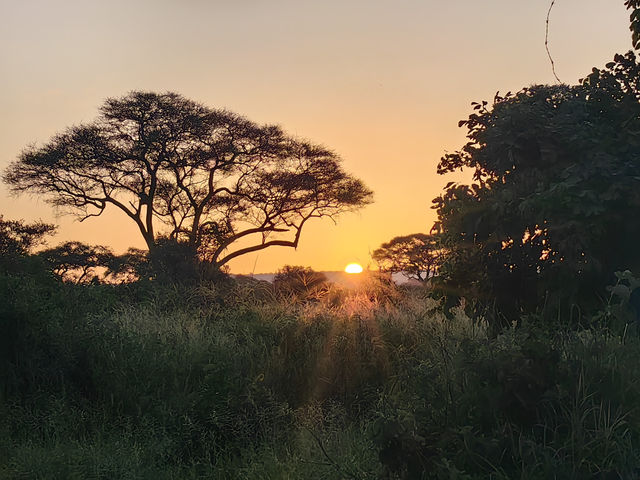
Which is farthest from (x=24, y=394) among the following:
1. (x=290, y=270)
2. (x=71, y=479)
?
(x=290, y=270)

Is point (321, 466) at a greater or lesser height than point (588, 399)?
lesser

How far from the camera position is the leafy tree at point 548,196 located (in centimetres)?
671

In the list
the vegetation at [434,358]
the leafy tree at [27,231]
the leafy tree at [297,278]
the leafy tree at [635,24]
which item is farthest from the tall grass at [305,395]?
the leafy tree at [27,231]

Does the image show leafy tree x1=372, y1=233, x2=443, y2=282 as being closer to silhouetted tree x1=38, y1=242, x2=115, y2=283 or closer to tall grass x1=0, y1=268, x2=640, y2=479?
silhouetted tree x1=38, y1=242, x2=115, y2=283

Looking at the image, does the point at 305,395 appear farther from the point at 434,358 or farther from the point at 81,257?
the point at 81,257

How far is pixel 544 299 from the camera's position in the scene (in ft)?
24.3

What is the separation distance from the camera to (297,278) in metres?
20.4

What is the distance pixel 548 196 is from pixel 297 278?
14072mm

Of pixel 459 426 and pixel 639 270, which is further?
pixel 639 270

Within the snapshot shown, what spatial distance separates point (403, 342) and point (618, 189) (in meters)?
3.40

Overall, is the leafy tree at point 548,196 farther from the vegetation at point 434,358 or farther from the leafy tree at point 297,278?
the leafy tree at point 297,278

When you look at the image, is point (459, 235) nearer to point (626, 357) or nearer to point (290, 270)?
point (626, 357)

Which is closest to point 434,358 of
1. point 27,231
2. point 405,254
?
point 27,231

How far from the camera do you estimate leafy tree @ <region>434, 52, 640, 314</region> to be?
6711 millimetres
